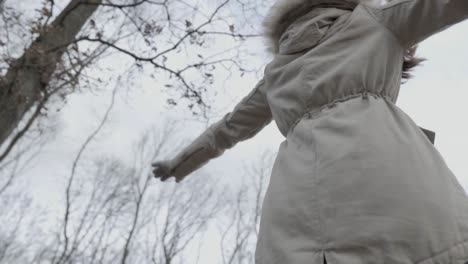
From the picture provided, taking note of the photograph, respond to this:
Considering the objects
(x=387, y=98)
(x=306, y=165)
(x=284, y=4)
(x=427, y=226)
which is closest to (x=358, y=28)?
(x=387, y=98)

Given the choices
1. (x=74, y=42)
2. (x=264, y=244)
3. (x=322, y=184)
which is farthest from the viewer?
(x=74, y=42)

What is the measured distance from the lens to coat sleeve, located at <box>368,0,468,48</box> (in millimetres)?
1109

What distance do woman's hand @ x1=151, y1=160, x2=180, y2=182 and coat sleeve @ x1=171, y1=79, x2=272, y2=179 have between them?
1.3 inches

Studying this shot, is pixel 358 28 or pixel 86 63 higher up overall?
pixel 86 63

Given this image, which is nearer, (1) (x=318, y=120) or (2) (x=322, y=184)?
(2) (x=322, y=184)

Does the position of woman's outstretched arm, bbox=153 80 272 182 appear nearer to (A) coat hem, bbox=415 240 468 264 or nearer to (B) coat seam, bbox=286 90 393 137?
(B) coat seam, bbox=286 90 393 137

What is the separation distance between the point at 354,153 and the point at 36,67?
3.04m

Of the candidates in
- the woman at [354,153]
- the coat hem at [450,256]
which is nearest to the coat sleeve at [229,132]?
the woman at [354,153]

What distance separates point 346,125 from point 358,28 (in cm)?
36

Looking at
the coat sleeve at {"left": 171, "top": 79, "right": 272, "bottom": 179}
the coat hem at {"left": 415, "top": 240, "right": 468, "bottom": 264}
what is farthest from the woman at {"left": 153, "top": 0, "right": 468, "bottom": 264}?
the coat sleeve at {"left": 171, "top": 79, "right": 272, "bottom": 179}

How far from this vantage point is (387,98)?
1.23 metres

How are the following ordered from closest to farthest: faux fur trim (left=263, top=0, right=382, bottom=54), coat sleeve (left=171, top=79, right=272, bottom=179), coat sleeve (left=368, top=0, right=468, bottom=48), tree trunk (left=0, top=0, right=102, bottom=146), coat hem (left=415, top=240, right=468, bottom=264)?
coat hem (left=415, top=240, right=468, bottom=264) < coat sleeve (left=368, top=0, right=468, bottom=48) < faux fur trim (left=263, top=0, right=382, bottom=54) < coat sleeve (left=171, top=79, right=272, bottom=179) < tree trunk (left=0, top=0, right=102, bottom=146)

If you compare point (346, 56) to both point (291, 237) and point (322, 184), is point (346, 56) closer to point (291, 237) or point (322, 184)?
point (322, 184)

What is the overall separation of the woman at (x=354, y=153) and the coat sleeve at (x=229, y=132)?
0.18 meters
